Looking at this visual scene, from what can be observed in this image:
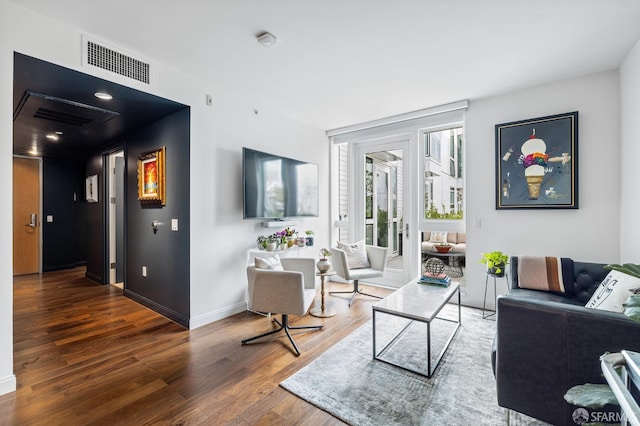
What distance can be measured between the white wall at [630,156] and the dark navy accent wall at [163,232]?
4083mm

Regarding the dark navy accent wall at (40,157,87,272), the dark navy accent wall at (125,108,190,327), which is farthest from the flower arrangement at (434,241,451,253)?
the dark navy accent wall at (40,157,87,272)

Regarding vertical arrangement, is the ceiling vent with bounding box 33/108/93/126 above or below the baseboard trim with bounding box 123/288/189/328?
above

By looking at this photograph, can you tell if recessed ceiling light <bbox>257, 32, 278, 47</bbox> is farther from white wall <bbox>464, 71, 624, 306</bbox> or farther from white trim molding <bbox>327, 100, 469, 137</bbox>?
white wall <bbox>464, 71, 624, 306</bbox>

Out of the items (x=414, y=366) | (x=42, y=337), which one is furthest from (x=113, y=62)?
(x=414, y=366)

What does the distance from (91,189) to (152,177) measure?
261 centimetres

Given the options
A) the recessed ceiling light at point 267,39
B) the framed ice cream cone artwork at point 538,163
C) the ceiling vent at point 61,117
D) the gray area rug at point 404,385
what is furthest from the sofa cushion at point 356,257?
the ceiling vent at point 61,117

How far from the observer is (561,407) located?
1.46m

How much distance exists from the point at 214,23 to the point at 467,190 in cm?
330

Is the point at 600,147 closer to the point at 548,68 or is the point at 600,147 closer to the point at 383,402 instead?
the point at 548,68

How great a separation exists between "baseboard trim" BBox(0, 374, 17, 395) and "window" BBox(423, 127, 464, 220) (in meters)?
4.38

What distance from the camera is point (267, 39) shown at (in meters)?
2.35

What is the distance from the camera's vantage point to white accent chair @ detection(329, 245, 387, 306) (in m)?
3.90

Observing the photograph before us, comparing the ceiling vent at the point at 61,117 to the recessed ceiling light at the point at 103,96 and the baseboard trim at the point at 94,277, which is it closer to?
the recessed ceiling light at the point at 103,96

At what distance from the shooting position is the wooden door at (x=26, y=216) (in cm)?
553
